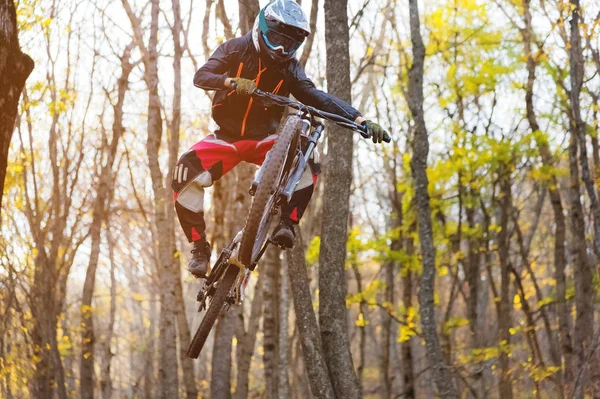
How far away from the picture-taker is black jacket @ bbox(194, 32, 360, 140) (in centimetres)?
501

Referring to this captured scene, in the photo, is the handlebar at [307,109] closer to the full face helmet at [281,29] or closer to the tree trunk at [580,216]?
the full face helmet at [281,29]

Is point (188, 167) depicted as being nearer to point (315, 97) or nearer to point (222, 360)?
point (315, 97)

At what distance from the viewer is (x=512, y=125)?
17797 millimetres

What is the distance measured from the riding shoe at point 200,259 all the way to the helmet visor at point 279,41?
1.61 metres

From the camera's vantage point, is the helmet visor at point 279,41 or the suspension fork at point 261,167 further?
the helmet visor at point 279,41

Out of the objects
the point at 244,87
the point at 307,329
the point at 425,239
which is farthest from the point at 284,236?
the point at 425,239

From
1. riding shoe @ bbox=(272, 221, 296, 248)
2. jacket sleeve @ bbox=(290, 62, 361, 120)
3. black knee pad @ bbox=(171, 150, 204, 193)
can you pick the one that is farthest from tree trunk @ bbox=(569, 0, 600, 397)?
Result: black knee pad @ bbox=(171, 150, 204, 193)

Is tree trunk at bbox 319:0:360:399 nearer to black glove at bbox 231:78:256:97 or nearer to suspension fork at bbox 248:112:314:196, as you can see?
suspension fork at bbox 248:112:314:196

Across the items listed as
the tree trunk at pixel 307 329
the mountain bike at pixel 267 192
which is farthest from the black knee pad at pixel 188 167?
Answer: the tree trunk at pixel 307 329

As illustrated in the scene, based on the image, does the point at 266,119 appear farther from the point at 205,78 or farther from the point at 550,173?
the point at 550,173

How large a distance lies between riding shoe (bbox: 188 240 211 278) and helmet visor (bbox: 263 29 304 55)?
5.29 ft

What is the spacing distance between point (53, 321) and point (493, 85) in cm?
1006

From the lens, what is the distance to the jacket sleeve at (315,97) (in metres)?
5.08

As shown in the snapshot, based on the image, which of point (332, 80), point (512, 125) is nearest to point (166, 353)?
point (332, 80)
